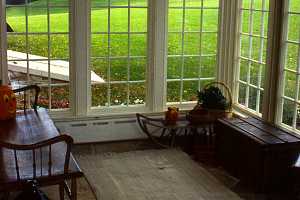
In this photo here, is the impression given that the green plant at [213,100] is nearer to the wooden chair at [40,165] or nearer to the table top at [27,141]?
the table top at [27,141]

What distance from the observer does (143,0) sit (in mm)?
5977

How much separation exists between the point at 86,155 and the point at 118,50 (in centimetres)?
137

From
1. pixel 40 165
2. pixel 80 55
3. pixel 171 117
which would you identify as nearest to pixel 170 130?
pixel 171 117

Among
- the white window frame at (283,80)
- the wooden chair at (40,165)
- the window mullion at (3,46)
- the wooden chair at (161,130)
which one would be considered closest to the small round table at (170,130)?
the wooden chair at (161,130)

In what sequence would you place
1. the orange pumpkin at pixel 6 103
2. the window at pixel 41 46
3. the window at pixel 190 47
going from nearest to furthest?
the orange pumpkin at pixel 6 103, the window at pixel 41 46, the window at pixel 190 47

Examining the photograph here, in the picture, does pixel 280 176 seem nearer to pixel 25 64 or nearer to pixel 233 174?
pixel 233 174

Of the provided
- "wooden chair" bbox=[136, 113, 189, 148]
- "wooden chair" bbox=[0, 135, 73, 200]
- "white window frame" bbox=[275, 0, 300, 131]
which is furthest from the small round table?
"wooden chair" bbox=[0, 135, 73, 200]

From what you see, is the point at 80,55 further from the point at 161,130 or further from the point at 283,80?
the point at 283,80

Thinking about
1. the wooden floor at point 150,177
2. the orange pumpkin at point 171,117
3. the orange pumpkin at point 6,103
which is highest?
the orange pumpkin at point 6,103

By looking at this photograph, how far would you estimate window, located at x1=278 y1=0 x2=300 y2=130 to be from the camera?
493 cm

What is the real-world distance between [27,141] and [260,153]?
2.10 m

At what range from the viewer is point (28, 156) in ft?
10.6

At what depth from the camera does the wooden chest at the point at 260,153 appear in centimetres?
444

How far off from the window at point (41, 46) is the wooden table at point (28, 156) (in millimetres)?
1505
